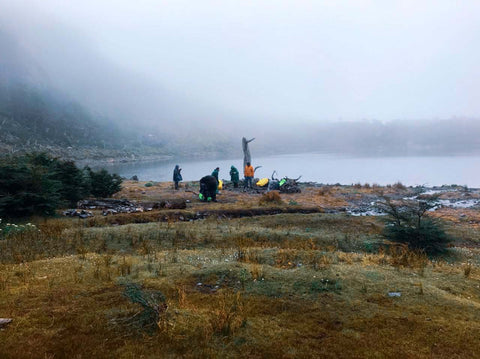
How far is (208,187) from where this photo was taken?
23609 millimetres

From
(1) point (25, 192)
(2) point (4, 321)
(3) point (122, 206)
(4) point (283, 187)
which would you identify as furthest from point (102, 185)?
(2) point (4, 321)

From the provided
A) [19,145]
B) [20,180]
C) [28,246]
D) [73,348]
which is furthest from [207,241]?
[19,145]

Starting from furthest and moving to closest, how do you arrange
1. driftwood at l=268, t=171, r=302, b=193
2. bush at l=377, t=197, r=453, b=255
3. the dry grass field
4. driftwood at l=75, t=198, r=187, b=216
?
driftwood at l=268, t=171, r=302, b=193, driftwood at l=75, t=198, r=187, b=216, bush at l=377, t=197, r=453, b=255, the dry grass field

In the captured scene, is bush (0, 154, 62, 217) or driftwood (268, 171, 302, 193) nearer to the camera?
bush (0, 154, 62, 217)

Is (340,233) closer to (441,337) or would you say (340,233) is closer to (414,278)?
(414,278)

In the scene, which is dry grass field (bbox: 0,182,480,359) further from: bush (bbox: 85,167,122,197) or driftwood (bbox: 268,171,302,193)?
Result: driftwood (bbox: 268,171,302,193)

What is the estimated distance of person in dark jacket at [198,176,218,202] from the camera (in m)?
23.4

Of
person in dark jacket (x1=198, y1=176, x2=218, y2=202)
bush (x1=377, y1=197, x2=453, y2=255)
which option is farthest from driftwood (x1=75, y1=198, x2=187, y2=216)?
bush (x1=377, y1=197, x2=453, y2=255)

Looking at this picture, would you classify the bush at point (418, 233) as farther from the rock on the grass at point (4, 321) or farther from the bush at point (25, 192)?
the bush at point (25, 192)

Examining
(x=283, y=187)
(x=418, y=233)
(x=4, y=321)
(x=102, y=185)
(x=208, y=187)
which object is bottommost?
(x=418, y=233)

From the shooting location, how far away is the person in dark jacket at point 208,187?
76.9 ft

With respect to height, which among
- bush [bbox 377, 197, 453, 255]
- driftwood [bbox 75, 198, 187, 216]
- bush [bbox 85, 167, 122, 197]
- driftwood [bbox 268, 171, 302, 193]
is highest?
bush [bbox 85, 167, 122, 197]

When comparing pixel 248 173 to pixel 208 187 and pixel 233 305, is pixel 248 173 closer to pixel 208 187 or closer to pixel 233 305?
pixel 208 187

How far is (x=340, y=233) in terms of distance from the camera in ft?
49.3
